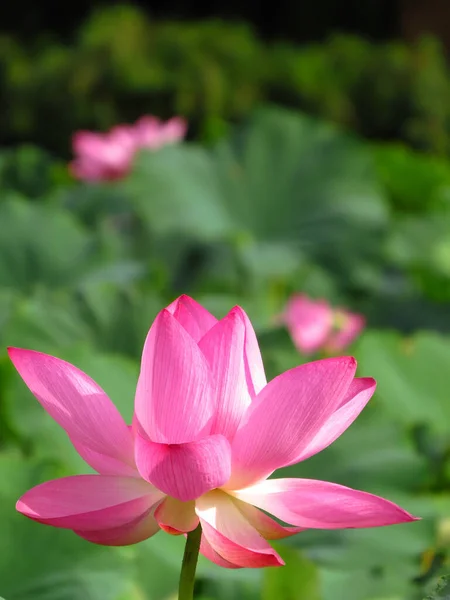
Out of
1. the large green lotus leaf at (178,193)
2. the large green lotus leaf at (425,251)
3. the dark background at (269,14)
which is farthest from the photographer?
the dark background at (269,14)

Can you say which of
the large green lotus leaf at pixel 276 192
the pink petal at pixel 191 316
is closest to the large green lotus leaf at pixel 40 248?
the large green lotus leaf at pixel 276 192

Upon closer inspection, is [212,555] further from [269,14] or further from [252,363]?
[269,14]

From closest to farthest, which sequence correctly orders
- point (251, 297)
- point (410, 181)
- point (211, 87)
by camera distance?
1. point (251, 297)
2. point (410, 181)
3. point (211, 87)

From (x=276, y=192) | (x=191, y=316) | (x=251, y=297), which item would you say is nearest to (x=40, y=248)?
(x=251, y=297)

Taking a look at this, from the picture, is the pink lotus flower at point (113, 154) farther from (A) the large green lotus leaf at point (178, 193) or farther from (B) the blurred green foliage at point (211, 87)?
(B) the blurred green foliage at point (211, 87)

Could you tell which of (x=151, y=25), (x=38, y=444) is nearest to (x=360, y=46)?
(x=151, y=25)

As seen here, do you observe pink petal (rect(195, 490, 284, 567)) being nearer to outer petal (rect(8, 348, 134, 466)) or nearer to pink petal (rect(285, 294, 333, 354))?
outer petal (rect(8, 348, 134, 466))

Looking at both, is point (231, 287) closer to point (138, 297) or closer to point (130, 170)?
point (138, 297)
